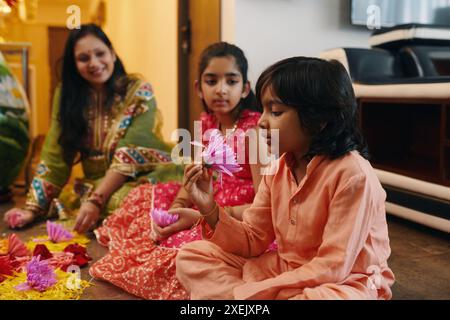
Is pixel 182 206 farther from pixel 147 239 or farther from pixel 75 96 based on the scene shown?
pixel 75 96

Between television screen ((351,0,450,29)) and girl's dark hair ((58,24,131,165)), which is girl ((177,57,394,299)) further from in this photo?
television screen ((351,0,450,29))

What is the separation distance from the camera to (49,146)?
7.31 ft

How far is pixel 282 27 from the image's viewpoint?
2.53 m

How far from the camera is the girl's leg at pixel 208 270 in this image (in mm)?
1114

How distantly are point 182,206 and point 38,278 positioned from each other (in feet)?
1.65

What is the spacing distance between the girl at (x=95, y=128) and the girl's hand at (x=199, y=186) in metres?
0.98

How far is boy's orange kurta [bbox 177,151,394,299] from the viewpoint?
3.14 feet

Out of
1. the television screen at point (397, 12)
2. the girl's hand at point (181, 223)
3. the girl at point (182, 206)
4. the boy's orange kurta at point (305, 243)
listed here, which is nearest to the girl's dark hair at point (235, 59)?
the girl at point (182, 206)

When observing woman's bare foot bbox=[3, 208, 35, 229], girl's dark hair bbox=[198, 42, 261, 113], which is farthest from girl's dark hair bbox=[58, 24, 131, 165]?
girl's dark hair bbox=[198, 42, 261, 113]

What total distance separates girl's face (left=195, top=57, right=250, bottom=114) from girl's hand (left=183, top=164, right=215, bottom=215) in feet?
1.61

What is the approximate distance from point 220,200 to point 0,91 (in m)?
1.50

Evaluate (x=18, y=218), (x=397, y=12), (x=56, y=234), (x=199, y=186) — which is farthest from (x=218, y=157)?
(x=397, y=12)

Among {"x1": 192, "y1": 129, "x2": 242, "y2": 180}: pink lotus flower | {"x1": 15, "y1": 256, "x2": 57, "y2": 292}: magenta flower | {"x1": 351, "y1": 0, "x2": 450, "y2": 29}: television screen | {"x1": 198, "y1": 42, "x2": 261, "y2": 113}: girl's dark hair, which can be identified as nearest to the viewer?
{"x1": 192, "y1": 129, "x2": 242, "y2": 180}: pink lotus flower

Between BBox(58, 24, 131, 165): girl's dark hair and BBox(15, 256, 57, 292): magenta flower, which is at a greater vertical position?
BBox(58, 24, 131, 165): girl's dark hair
